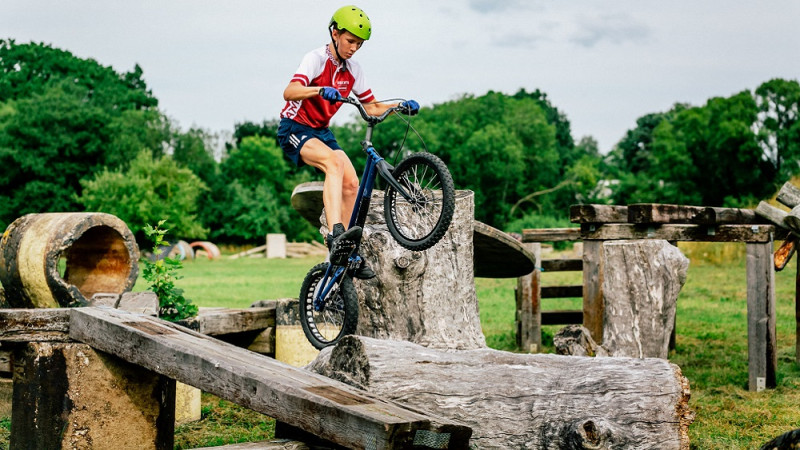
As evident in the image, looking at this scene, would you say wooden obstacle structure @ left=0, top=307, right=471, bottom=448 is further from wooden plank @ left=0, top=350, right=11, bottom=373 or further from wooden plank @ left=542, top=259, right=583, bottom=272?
wooden plank @ left=542, top=259, right=583, bottom=272

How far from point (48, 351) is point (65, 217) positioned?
413 centimetres

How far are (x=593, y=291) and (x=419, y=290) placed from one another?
8.91 feet

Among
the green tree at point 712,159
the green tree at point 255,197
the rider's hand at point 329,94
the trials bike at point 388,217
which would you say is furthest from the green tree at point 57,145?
the rider's hand at point 329,94

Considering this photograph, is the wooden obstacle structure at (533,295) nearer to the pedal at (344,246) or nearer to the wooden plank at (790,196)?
the wooden plank at (790,196)

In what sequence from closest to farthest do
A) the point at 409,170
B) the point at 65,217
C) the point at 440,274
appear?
the point at 409,170
the point at 440,274
the point at 65,217

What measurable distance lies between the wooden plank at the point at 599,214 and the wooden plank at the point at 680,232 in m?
0.11

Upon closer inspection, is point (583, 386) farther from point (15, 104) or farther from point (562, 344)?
point (15, 104)

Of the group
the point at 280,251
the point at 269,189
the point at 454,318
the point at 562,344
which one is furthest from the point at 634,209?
the point at 269,189

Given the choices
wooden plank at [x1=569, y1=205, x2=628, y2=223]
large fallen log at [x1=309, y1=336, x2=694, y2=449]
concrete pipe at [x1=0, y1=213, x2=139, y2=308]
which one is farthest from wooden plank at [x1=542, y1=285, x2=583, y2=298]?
large fallen log at [x1=309, y1=336, x2=694, y2=449]

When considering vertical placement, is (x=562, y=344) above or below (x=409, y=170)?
below

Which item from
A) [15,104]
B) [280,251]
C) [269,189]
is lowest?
[280,251]

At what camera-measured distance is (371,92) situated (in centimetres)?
610

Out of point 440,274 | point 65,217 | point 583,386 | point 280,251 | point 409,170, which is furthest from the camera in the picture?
point 280,251

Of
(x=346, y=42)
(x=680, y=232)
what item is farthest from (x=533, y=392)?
(x=680, y=232)
